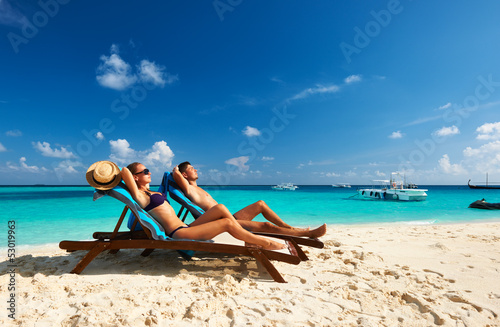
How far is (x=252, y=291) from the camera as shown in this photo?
2762 mm

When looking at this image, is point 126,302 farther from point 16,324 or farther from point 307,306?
point 307,306

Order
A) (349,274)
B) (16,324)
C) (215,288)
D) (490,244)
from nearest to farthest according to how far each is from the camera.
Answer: (16,324)
(215,288)
(349,274)
(490,244)

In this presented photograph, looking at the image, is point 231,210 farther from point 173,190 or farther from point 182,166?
point 173,190

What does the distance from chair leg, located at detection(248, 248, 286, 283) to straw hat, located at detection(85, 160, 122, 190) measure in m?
1.84

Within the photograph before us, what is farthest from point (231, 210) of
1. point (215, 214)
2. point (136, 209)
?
point (136, 209)

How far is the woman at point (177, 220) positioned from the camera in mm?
3297

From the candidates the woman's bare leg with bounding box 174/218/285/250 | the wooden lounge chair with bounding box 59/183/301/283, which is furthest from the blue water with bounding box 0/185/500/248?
the woman's bare leg with bounding box 174/218/285/250

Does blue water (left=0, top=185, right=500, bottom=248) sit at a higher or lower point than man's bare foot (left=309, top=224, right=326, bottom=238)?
lower

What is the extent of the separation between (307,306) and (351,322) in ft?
1.35

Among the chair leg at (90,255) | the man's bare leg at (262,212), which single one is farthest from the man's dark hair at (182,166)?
the chair leg at (90,255)

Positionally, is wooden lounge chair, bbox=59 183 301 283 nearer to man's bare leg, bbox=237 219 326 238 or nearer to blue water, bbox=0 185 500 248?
man's bare leg, bbox=237 219 326 238

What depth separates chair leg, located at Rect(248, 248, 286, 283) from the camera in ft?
10.0

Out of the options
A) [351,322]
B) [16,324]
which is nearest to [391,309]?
[351,322]

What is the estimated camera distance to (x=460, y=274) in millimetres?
3383
